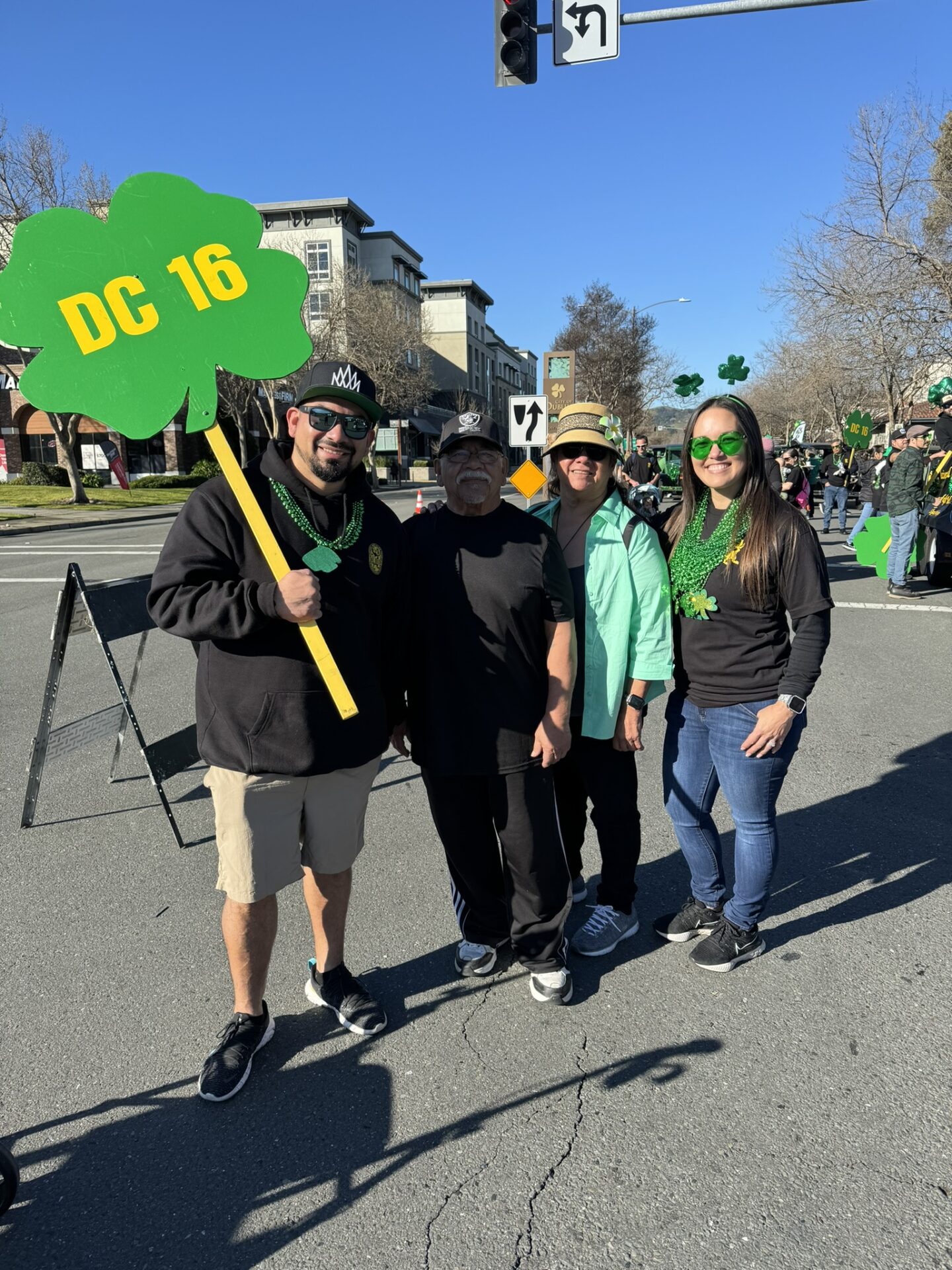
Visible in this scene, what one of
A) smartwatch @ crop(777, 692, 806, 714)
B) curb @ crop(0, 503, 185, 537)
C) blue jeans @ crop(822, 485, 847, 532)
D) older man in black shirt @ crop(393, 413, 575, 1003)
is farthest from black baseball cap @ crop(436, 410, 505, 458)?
curb @ crop(0, 503, 185, 537)

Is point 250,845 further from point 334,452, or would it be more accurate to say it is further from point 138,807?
point 138,807

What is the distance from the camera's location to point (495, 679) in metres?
2.60

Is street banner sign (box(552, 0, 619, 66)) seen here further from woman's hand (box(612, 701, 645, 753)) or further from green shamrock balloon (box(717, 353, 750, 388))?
woman's hand (box(612, 701, 645, 753))

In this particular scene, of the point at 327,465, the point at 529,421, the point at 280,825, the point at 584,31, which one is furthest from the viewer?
the point at 529,421

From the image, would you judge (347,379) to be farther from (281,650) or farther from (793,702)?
(793,702)

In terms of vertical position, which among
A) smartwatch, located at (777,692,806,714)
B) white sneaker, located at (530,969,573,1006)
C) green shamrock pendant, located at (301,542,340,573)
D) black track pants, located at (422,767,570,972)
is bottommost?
white sneaker, located at (530,969,573,1006)

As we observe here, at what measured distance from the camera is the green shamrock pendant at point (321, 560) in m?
2.25

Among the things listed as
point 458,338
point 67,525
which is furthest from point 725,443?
point 458,338

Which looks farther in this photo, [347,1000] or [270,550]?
[347,1000]

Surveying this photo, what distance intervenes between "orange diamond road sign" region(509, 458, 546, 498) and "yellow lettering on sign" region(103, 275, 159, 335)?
7.73 metres

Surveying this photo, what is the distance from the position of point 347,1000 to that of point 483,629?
1319 mm

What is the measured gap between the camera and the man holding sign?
222 cm

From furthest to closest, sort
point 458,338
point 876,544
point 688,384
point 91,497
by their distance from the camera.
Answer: point 458,338, point 91,497, point 688,384, point 876,544

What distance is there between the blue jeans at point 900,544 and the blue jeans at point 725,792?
29.2 feet
